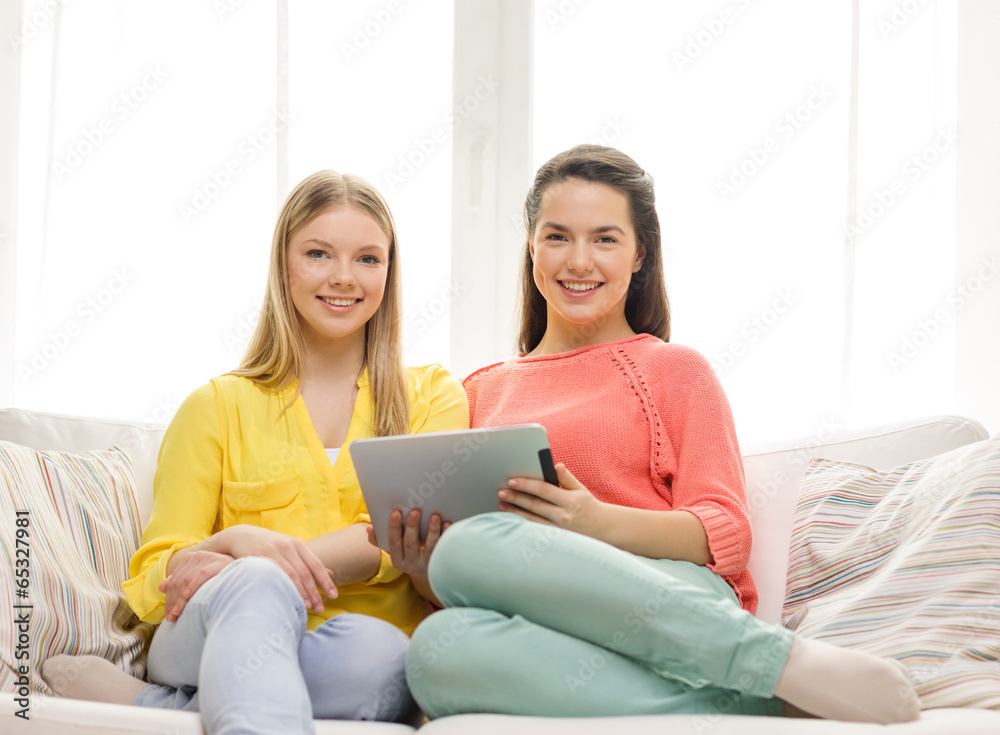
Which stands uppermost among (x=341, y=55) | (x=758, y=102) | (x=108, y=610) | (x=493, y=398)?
(x=341, y=55)

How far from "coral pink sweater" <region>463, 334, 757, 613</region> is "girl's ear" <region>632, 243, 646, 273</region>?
15cm

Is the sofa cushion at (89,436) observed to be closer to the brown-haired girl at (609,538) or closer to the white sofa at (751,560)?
the white sofa at (751,560)

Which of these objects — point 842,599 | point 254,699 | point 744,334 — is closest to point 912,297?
point 744,334

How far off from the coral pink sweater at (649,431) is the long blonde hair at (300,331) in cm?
19

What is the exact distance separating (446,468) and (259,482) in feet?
1.25

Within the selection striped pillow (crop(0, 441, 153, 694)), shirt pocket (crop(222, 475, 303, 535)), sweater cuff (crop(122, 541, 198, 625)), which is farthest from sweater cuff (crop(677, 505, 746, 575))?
striped pillow (crop(0, 441, 153, 694))

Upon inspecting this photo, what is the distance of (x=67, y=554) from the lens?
1.33 m

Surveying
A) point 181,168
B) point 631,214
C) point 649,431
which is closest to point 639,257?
point 631,214

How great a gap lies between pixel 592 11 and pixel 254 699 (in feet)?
6.52

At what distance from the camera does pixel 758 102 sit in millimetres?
2154

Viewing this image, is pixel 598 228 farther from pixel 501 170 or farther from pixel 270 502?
pixel 501 170

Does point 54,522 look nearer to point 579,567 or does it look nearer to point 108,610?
point 108,610

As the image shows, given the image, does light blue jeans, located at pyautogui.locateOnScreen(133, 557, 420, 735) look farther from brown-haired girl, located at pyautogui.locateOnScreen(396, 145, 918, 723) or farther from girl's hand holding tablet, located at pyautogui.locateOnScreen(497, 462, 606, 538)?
girl's hand holding tablet, located at pyautogui.locateOnScreen(497, 462, 606, 538)

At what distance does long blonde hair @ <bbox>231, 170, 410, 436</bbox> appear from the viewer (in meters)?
1.48
